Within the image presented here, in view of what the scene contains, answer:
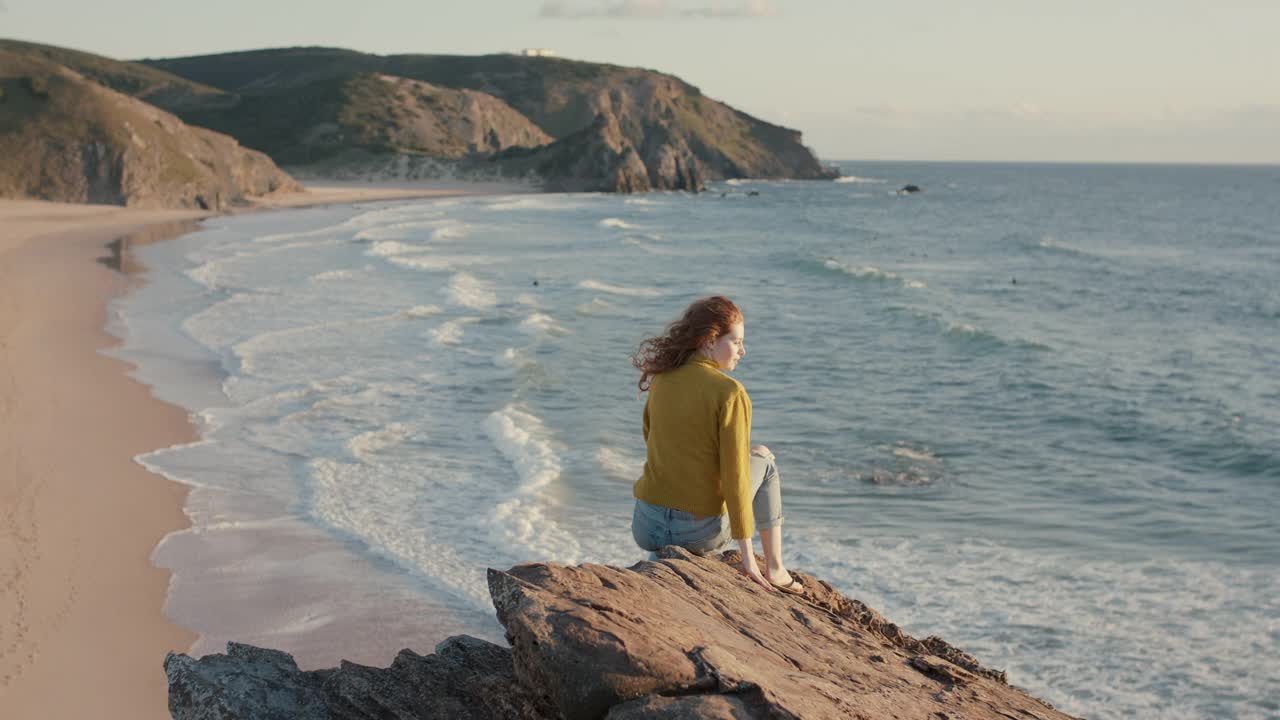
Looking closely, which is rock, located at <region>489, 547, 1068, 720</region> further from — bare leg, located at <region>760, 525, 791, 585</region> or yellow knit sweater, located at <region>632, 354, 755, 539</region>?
yellow knit sweater, located at <region>632, 354, 755, 539</region>

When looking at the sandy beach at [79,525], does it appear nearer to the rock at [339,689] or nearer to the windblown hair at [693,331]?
the rock at [339,689]

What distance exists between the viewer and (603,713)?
3.48 meters

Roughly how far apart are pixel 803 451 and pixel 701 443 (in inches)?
333

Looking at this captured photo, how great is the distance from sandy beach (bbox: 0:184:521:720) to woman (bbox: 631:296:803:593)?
11.7 feet

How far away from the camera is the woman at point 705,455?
15.3 feet

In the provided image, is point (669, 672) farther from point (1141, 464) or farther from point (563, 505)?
point (1141, 464)

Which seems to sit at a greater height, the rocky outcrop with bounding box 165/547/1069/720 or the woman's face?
the woman's face

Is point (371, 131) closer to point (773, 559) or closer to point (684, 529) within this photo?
point (684, 529)

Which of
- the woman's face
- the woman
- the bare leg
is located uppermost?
the woman's face

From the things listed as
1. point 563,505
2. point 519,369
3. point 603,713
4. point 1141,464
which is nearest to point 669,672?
point 603,713

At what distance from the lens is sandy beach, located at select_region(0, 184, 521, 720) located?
6.80 meters

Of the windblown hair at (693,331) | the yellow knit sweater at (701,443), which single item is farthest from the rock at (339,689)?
the windblown hair at (693,331)

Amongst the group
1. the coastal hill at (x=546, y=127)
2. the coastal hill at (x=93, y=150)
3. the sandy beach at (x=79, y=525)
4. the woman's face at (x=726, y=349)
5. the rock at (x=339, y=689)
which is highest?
the coastal hill at (x=546, y=127)

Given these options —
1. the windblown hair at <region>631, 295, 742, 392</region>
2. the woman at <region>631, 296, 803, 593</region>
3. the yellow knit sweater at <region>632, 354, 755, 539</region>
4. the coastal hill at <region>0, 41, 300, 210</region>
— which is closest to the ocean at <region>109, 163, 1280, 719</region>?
the woman at <region>631, 296, 803, 593</region>
